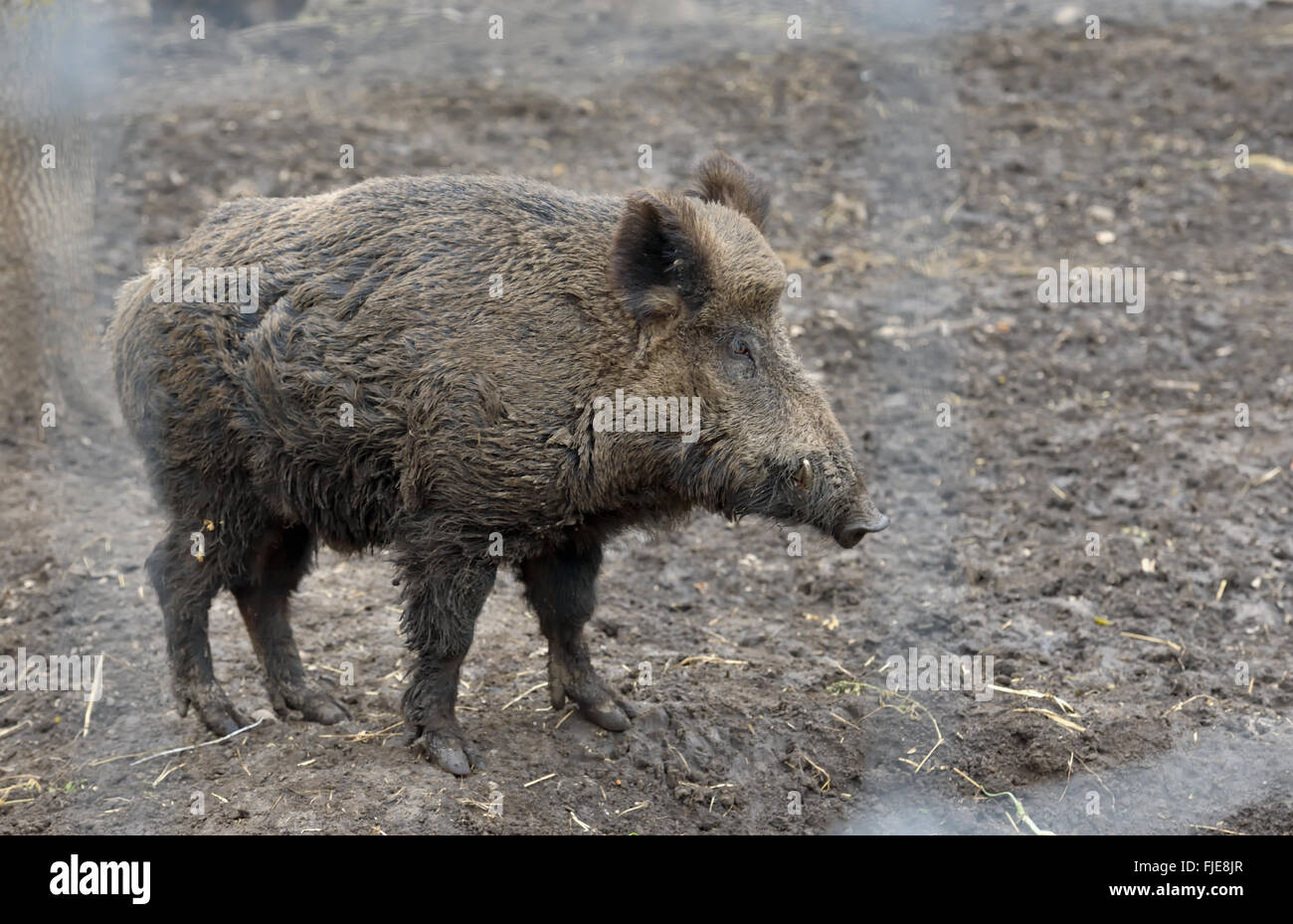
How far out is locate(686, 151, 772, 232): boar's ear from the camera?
5633 millimetres

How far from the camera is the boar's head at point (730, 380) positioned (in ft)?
16.5

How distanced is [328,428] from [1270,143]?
11013mm

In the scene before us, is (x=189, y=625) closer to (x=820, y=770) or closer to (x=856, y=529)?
(x=820, y=770)

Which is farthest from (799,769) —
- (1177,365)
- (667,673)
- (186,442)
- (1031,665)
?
(1177,365)

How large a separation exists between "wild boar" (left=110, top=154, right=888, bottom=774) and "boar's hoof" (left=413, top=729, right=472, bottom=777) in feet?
0.04

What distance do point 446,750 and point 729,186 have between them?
2706 mm

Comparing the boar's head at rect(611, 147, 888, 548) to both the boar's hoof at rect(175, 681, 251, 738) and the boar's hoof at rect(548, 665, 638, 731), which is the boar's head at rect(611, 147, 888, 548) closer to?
the boar's hoof at rect(548, 665, 638, 731)

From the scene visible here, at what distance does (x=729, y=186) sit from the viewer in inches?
222

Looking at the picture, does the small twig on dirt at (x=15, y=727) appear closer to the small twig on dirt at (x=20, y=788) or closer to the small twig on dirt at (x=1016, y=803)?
the small twig on dirt at (x=20, y=788)

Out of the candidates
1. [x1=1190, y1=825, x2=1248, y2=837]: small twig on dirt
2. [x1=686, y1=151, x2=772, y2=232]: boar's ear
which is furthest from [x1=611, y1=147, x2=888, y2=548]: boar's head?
[x1=1190, y1=825, x2=1248, y2=837]: small twig on dirt

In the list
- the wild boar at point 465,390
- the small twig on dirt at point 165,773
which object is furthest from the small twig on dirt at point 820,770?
the small twig on dirt at point 165,773

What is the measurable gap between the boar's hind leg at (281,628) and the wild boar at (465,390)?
0.83 feet

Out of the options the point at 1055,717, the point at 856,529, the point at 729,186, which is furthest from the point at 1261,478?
the point at 729,186

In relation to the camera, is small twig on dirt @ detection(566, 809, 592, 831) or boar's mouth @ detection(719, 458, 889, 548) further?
small twig on dirt @ detection(566, 809, 592, 831)
